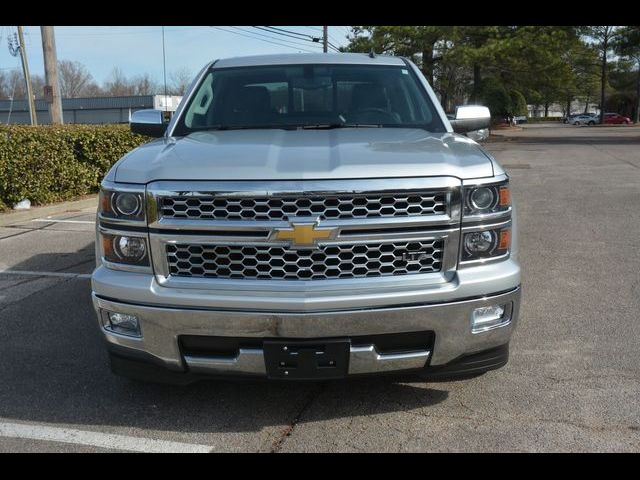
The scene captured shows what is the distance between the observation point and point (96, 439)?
3.04 meters

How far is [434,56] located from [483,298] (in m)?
34.0

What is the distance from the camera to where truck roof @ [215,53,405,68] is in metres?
4.75

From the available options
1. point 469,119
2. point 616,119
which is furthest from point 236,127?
point 616,119

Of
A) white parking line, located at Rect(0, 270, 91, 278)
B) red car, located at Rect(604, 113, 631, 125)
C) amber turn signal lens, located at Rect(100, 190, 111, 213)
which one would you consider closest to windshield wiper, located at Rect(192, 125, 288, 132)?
amber turn signal lens, located at Rect(100, 190, 111, 213)

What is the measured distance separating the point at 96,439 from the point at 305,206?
155cm

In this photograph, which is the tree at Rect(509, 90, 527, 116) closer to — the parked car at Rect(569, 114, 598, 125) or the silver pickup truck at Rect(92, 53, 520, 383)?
the parked car at Rect(569, 114, 598, 125)

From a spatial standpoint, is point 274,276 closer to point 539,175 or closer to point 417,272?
point 417,272

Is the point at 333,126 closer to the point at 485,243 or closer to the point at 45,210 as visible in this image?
the point at 485,243

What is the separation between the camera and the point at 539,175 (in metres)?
14.7

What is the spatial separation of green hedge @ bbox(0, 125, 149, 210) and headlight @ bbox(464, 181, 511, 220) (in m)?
8.24

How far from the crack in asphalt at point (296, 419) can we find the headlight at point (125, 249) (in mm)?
1063

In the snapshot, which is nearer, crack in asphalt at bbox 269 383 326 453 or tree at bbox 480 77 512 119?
crack in asphalt at bbox 269 383 326 453

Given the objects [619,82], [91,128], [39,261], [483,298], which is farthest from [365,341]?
[619,82]

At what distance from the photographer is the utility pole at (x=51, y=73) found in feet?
46.8
